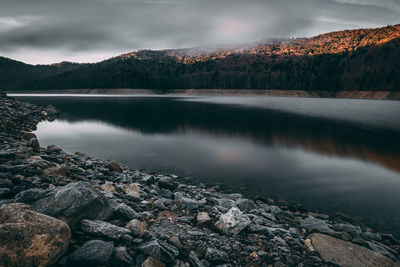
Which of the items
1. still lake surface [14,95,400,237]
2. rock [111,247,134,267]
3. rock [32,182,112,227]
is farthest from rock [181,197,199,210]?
still lake surface [14,95,400,237]

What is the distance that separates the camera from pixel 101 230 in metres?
4.23

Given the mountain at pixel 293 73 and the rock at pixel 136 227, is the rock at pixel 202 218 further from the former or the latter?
the mountain at pixel 293 73

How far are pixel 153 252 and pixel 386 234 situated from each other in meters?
7.69

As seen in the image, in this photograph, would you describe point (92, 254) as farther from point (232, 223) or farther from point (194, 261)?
point (232, 223)

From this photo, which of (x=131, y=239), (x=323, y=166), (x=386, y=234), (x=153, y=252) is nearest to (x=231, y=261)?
(x=153, y=252)

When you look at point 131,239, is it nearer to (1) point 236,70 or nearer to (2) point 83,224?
(2) point 83,224

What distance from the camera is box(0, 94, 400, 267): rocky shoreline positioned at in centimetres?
351

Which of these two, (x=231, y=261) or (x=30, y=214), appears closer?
(x=30, y=214)

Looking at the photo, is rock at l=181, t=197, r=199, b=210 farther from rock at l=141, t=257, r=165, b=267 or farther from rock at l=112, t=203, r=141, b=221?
rock at l=141, t=257, r=165, b=267

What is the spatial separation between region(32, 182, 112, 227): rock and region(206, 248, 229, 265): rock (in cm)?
251

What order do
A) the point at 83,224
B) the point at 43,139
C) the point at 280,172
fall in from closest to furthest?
the point at 83,224 → the point at 280,172 → the point at 43,139

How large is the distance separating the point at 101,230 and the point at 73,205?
33.0 inches

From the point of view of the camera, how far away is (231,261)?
4.50m

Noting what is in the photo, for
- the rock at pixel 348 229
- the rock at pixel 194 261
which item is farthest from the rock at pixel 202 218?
the rock at pixel 348 229
